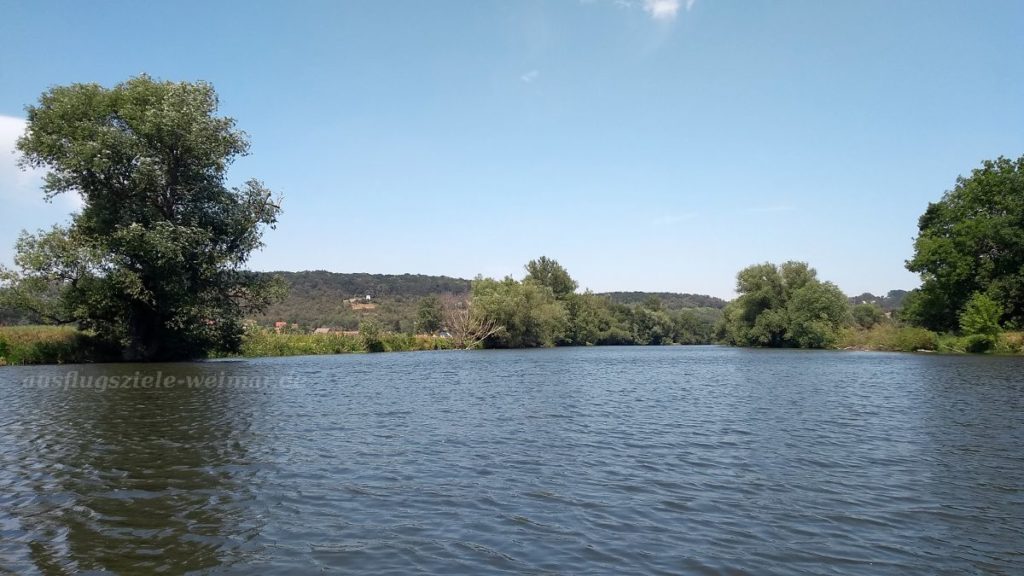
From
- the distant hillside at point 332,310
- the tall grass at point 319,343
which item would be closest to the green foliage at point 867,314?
the tall grass at point 319,343

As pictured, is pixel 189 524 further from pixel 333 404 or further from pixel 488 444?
pixel 333 404

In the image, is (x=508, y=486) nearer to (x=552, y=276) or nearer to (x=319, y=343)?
(x=319, y=343)

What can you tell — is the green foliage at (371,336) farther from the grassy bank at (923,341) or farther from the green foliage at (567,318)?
the grassy bank at (923,341)

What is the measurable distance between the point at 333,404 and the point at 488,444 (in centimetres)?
883

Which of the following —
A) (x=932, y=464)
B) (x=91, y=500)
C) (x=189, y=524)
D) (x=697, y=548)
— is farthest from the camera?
(x=932, y=464)

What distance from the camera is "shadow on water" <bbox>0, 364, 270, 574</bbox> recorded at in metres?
7.40

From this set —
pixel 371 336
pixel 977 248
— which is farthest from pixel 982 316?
pixel 371 336

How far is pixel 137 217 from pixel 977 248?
6797cm

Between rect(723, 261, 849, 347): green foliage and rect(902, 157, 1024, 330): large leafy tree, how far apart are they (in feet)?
64.6

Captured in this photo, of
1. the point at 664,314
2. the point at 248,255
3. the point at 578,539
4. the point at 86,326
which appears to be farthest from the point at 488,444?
the point at 664,314

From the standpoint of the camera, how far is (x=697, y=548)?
25.5 ft

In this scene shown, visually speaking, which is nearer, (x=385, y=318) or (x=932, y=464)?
(x=932, y=464)

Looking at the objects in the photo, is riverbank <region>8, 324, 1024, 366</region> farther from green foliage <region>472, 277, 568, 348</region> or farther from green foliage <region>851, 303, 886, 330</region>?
green foliage <region>851, 303, 886, 330</region>

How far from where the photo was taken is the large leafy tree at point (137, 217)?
37000mm
